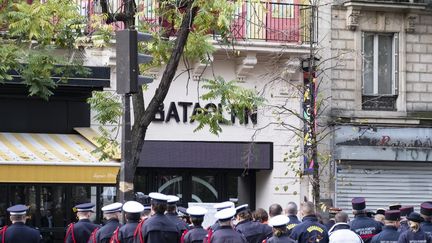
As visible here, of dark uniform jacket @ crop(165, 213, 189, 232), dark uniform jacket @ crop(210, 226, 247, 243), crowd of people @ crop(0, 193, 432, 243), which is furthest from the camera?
dark uniform jacket @ crop(165, 213, 189, 232)

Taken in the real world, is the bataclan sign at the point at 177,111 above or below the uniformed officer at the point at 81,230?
above

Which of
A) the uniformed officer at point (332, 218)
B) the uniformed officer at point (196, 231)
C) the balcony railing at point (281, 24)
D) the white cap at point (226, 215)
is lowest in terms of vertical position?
the uniformed officer at point (332, 218)

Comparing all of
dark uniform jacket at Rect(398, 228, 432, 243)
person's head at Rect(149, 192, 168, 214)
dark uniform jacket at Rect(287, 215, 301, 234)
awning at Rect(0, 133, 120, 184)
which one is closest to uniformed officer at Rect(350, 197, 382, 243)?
dark uniform jacket at Rect(287, 215, 301, 234)

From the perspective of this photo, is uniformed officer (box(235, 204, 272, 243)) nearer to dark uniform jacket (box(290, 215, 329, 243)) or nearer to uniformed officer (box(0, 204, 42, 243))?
dark uniform jacket (box(290, 215, 329, 243))

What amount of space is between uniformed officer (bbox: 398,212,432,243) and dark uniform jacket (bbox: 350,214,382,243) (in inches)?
77.0

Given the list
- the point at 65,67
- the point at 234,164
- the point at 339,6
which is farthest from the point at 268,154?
the point at 65,67

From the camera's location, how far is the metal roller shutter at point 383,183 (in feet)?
90.3

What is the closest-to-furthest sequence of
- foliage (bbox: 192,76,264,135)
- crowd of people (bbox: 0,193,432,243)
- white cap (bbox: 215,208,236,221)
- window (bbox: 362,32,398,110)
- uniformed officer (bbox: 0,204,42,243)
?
1. white cap (bbox: 215,208,236,221)
2. crowd of people (bbox: 0,193,432,243)
3. uniformed officer (bbox: 0,204,42,243)
4. foliage (bbox: 192,76,264,135)
5. window (bbox: 362,32,398,110)

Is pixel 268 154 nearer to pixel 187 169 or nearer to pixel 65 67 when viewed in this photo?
pixel 187 169

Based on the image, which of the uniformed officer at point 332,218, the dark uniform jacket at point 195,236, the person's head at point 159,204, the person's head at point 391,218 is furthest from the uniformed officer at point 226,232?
the uniformed officer at point 332,218

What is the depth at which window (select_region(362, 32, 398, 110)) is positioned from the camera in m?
27.9

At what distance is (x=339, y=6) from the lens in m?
27.5

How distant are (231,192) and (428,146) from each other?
17.2 feet

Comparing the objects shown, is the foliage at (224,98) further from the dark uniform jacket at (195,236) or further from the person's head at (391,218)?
the person's head at (391,218)
